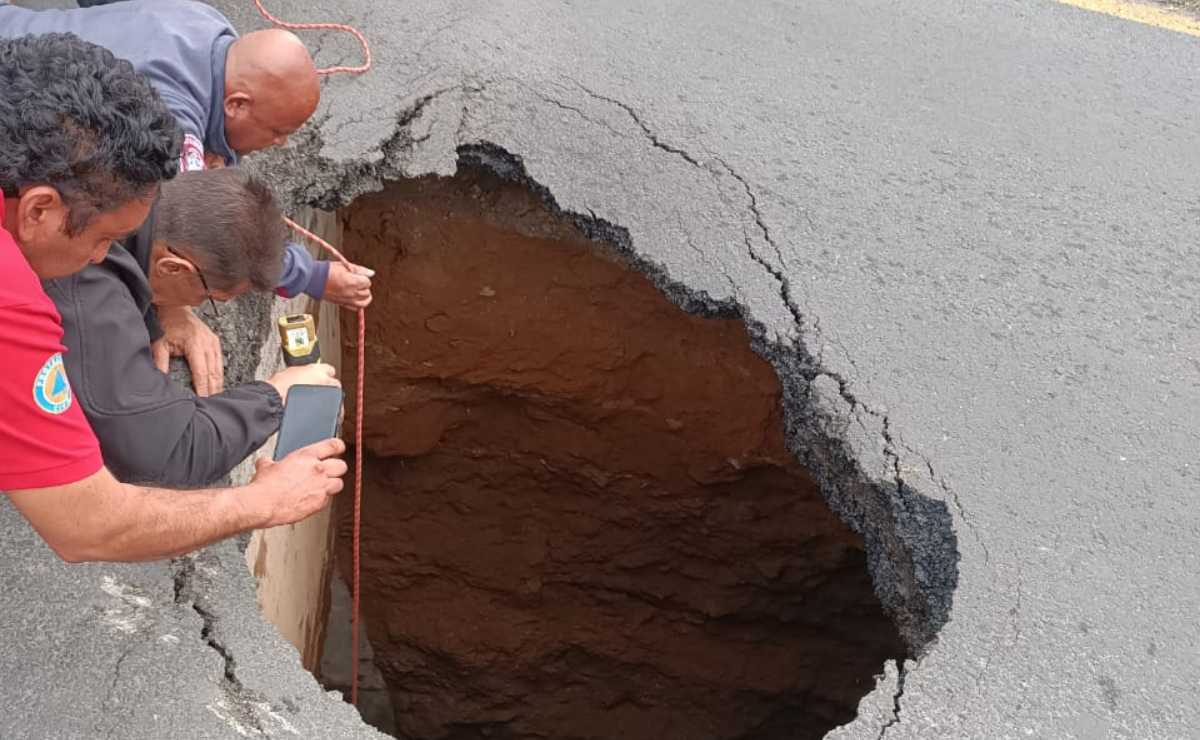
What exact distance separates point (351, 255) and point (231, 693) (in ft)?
8.80

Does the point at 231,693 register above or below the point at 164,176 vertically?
below

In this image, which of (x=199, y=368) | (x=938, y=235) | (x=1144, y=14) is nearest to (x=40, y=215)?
(x=199, y=368)

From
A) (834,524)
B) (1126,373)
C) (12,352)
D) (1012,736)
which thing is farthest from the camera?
(834,524)

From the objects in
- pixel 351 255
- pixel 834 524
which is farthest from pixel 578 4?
pixel 834 524

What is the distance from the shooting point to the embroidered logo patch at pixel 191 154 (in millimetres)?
2848

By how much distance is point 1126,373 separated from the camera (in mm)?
3115

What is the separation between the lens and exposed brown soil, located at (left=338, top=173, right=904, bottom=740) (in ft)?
15.2

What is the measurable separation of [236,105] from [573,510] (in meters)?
2.91

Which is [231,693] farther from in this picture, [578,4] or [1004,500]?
[578,4]

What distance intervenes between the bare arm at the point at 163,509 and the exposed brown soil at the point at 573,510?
5.45 ft

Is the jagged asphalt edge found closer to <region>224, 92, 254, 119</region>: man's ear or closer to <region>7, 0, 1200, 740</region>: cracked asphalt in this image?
<region>7, 0, 1200, 740</region>: cracked asphalt

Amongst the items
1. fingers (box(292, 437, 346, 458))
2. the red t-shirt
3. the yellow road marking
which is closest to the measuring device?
fingers (box(292, 437, 346, 458))

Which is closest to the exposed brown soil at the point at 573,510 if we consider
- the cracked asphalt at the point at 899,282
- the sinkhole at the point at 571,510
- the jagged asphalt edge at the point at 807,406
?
the sinkhole at the point at 571,510

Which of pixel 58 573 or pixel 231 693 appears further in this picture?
pixel 58 573
